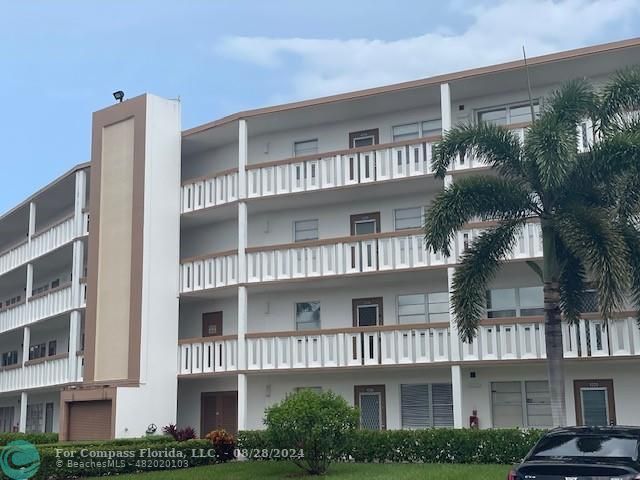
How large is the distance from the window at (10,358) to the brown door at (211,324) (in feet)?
54.9

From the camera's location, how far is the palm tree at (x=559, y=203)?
1841cm

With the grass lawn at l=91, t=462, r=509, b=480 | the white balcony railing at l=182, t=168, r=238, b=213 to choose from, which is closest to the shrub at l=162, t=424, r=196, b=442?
the grass lawn at l=91, t=462, r=509, b=480

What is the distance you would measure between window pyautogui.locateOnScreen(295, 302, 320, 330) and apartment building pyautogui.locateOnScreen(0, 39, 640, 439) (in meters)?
0.06

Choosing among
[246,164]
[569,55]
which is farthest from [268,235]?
[569,55]

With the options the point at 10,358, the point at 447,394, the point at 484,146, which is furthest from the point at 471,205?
the point at 10,358

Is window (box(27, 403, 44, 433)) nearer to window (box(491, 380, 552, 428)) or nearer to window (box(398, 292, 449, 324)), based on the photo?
window (box(398, 292, 449, 324))

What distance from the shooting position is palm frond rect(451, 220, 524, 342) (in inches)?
773

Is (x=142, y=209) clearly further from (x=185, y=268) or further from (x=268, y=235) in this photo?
(x=268, y=235)

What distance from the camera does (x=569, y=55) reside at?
2369 cm

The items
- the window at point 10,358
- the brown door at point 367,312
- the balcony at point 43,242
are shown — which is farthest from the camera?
the window at point 10,358

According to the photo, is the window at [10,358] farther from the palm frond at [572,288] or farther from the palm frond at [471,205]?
the palm frond at [572,288]

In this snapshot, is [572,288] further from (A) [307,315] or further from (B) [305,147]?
(B) [305,147]

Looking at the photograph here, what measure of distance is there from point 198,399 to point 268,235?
639cm

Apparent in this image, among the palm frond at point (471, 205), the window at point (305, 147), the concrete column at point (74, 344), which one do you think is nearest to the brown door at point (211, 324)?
the concrete column at point (74, 344)
